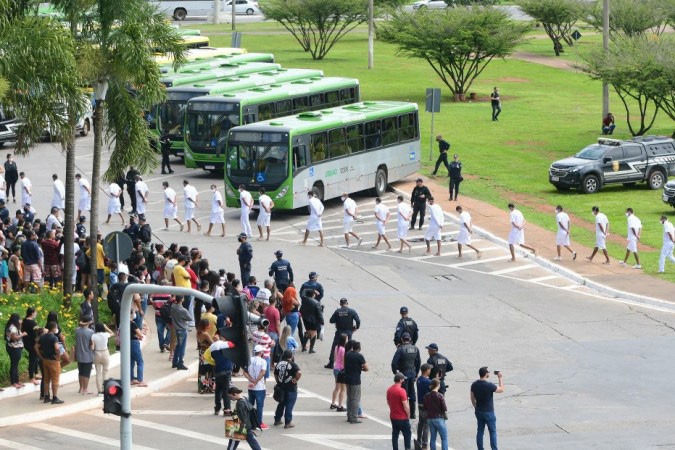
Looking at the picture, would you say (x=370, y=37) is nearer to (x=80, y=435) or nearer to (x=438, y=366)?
(x=438, y=366)

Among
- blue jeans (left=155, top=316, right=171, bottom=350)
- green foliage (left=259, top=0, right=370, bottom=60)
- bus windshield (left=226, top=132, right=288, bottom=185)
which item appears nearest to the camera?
blue jeans (left=155, top=316, right=171, bottom=350)

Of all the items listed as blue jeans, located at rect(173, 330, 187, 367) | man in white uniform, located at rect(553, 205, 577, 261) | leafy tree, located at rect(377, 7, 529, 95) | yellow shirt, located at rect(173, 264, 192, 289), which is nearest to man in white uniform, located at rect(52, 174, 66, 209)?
yellow shirt, located at rect(173, 264, 192, 289)

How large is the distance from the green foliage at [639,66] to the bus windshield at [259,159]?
1570cm

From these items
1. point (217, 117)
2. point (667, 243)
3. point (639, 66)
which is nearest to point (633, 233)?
point (667, 243)

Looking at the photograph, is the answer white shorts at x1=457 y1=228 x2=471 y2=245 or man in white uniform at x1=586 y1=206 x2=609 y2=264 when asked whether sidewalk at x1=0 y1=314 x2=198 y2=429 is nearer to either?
white shorts at x1=457 y1=228 x2=471 y2=245

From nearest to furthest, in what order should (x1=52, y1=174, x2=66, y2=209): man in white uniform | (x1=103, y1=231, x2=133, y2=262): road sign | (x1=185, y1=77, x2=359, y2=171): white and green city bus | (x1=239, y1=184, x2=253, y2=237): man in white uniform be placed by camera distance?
1. (x1=103, y1=231, x2=133, y2=262): road sign
2. (x1=239, y1=184, x2=253, y2=237): man in white uniform
3. (x1=52, y1=174, x2=66, y2=209): man in white uniform
4. (x1=185, y1=77, x2=359, y2=171): white and green city bus

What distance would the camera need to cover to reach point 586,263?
31.6m

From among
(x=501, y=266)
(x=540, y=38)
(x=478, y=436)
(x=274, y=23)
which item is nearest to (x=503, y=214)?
(x=501, y=266)

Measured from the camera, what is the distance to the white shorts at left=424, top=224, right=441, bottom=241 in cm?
3269

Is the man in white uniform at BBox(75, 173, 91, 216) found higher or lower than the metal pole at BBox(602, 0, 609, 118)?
lower

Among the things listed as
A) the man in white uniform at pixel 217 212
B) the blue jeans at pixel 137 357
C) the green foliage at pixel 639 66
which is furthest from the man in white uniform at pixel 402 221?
the green foliage at pixel 639 66

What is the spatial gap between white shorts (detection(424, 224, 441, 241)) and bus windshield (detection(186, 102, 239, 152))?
11.4m

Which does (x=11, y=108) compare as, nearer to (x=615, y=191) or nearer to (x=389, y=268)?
(x=389, y=268)

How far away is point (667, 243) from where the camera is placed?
3012 cm
